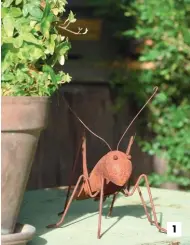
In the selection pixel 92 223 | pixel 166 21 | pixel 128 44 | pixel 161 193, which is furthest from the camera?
pixel 128 44

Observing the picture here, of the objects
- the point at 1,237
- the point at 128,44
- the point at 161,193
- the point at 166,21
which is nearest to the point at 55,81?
the point at 1,237

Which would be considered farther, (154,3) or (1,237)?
(154,3)

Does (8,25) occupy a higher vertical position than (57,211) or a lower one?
higher

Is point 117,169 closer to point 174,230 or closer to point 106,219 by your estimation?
point 174,230

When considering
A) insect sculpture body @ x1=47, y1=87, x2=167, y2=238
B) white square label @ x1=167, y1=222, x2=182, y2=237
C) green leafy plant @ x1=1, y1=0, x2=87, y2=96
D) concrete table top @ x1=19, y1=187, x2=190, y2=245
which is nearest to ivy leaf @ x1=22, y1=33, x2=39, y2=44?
green leafy plant @ x1=1, y1=0, x2=87, y2=96

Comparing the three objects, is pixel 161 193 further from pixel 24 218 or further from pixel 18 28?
pixel 18 28

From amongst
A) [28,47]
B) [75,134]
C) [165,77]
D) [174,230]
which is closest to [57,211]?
[174,230]
